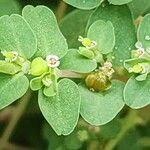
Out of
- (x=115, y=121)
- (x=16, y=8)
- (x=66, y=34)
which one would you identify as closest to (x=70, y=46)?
(x=66, y=34)

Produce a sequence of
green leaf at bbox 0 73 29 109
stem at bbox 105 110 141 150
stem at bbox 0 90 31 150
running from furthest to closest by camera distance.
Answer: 1. stem at bbox 0 90 31 150
2. stem at bbox 105 110 141 150
3. green leaf at bbox 0 73 29 109

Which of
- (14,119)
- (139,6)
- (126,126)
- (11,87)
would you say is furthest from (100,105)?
(14,119)

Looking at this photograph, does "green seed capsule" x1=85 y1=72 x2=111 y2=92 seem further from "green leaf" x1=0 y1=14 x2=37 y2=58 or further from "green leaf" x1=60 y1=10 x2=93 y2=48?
"green leaf" x1=60 y1=10 x2=93 y2=48

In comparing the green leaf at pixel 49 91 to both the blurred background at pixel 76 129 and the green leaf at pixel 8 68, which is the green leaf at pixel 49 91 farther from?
the blurred background at pixel 76 129

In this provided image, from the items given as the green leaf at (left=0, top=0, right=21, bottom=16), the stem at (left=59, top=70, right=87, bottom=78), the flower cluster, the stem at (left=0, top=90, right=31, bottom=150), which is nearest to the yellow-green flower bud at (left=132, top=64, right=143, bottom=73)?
the flower cluster

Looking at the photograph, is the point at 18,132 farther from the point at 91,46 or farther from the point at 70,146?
the point at 91,46

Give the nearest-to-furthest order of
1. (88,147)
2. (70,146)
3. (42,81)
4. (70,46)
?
(42,81)
(70,46)
(70,146)
(88,147)

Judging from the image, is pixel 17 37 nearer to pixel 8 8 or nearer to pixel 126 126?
pixel 8 8
